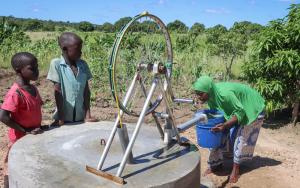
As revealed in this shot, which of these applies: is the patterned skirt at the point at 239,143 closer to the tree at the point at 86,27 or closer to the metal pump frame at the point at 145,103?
the metal pump frame at the point at 145,103

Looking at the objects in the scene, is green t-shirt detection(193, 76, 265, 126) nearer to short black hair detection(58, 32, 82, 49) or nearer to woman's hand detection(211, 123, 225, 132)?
woman's hand detection(211, 123, 225, 132)

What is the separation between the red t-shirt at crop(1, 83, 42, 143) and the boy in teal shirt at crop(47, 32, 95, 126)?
0.31 metres

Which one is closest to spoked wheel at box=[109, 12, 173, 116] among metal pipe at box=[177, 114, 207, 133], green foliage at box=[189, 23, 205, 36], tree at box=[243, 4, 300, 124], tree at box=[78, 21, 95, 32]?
metal pipe at box=[177, 114, 207, 133]

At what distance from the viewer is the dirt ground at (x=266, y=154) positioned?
4.37 m

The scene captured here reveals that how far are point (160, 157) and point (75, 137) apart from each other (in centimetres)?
84

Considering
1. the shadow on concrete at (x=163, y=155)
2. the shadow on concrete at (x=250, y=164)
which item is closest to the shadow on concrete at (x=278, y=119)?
the shadow on concrete at (x=250, y=164)

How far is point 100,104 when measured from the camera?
740cm

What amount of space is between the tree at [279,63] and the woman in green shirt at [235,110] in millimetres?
1908

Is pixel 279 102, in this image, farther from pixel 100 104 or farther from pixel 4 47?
pixel 4 47

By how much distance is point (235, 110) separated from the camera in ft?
Result: 12.8

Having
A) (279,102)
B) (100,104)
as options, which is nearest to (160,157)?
(279,102)

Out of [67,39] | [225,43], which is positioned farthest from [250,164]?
[225,43]

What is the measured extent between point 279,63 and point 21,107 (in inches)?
162

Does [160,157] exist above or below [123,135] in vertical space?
below
